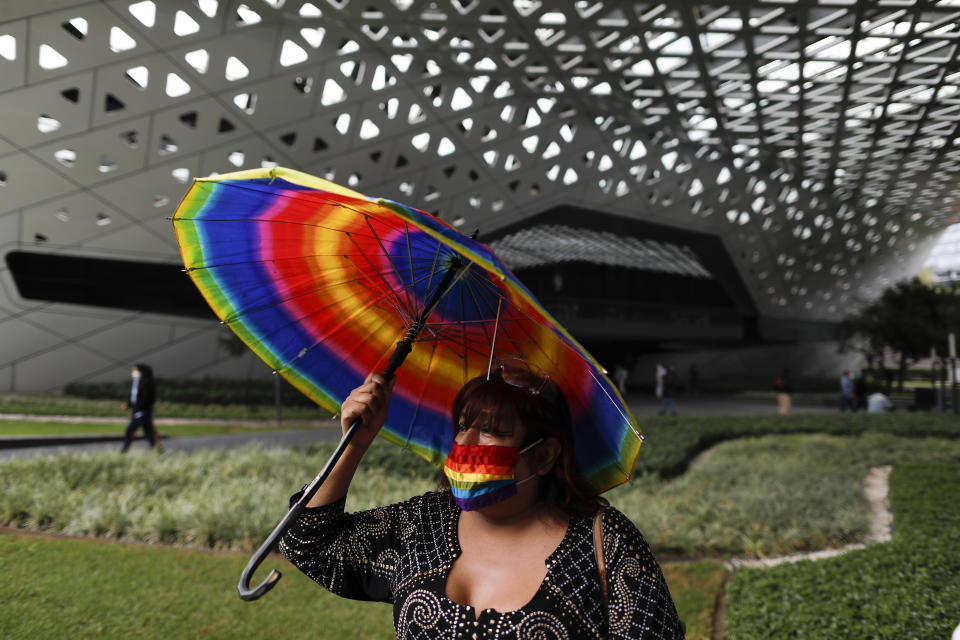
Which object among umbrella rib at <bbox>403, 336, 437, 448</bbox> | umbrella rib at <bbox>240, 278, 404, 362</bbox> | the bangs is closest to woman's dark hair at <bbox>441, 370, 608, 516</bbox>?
the bangs

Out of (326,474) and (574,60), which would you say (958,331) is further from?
(326,474)

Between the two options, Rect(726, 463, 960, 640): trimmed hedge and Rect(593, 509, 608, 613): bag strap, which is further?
Rect(726, 463, 960, 640): trimmed hedge

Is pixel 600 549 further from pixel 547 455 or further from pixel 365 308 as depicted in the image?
pixel 365 308

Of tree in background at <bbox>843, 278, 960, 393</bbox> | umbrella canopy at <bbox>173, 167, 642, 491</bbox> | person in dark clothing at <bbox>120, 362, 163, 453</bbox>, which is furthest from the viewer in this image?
tree in background at <bbox>843, 278, 960, 393</bbox>

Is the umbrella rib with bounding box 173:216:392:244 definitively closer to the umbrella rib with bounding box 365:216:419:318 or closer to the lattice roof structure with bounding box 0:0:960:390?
the umbrella rib with bounding box 365:216:419:318

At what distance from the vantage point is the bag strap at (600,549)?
1.58m

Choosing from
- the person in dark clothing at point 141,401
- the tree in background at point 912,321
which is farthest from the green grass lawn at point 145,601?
the tree in background at point 912,321

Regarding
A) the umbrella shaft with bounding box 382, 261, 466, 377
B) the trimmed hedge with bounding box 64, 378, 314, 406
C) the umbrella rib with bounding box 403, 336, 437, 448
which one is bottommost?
the trimmed hedge with bounding box 64, 378, 314, 406

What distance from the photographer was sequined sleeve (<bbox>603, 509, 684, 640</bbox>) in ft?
4.92

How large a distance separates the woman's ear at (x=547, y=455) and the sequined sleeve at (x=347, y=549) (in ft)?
1.59

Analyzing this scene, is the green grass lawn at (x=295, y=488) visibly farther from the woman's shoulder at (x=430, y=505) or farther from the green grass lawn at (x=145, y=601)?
the woman's shoulder at (x=430, y=505)

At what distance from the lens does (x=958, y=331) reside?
28.7 m

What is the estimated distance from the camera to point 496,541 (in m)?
1.72

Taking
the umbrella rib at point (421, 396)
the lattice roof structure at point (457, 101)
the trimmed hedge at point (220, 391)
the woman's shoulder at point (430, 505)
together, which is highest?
the lattice roof structure at point (457, 101)
